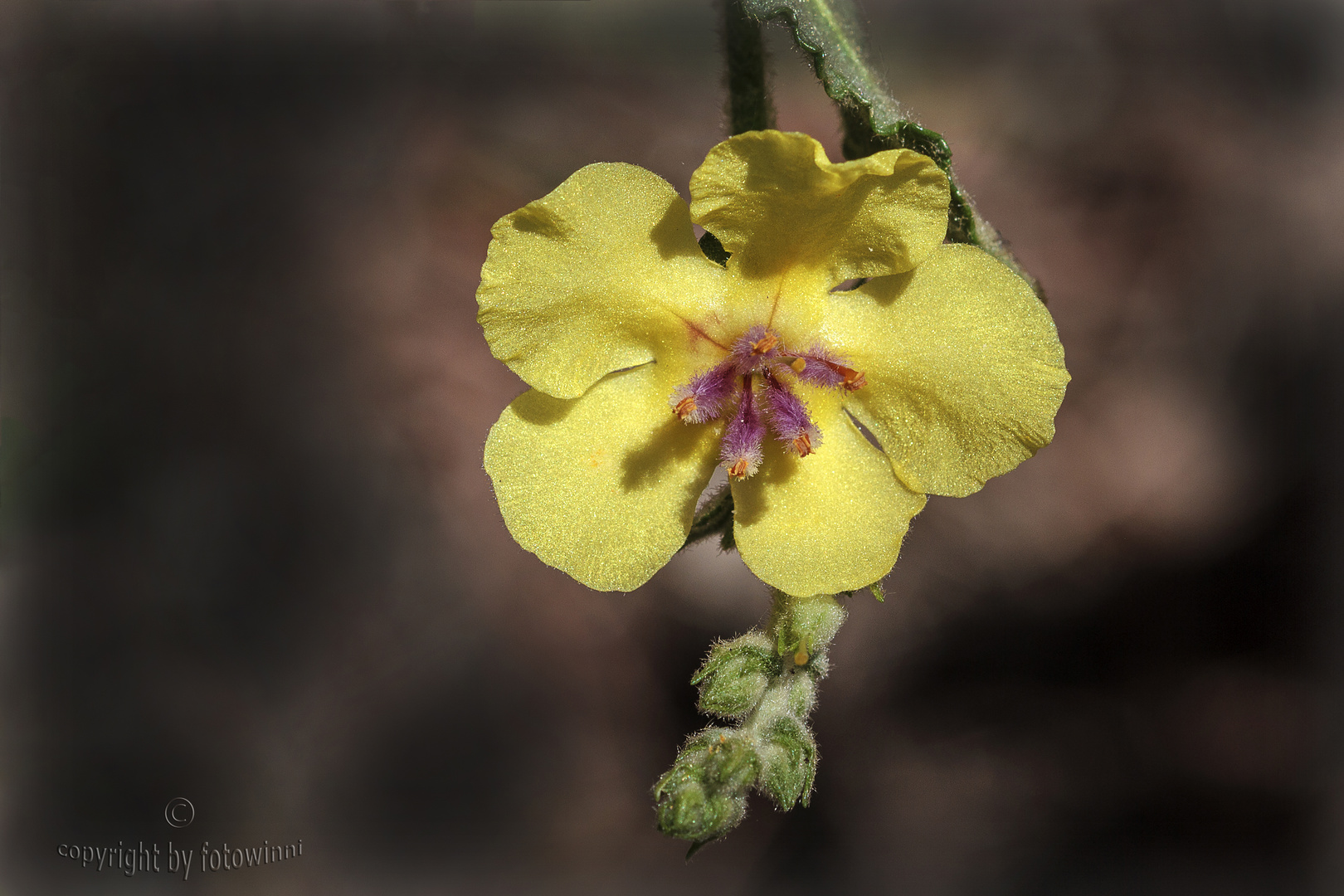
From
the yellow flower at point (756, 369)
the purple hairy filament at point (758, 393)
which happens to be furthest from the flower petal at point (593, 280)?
the purple hairy filament at point (758, 393)

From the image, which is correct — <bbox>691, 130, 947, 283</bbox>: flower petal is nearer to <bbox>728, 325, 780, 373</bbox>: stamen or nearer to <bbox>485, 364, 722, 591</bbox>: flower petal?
<bbox>728, 325, 780, 373</bbox>: stamen

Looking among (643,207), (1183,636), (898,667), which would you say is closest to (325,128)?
(643,207)

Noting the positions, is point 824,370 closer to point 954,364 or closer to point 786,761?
point 954,364

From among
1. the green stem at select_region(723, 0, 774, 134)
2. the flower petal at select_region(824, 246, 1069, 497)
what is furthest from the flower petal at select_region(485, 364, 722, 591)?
the green stem at select_region(723, 0, 774, 134)

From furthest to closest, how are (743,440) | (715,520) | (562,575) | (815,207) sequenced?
(562,575), (715,520), (743,440), (815,207)

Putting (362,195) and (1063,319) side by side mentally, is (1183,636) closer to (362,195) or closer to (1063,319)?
(1063,319)

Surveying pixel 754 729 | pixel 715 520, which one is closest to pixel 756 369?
pixel 715 520
